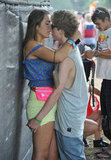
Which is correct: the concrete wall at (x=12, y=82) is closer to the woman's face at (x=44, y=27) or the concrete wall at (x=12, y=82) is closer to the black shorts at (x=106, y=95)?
the woman's face at (x=44, y=27)

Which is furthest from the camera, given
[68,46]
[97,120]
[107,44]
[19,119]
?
[97,120]

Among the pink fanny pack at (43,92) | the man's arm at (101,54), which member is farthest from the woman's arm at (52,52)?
the man's arm at (101,54)

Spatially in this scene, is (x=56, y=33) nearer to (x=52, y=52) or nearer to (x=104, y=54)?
(x=52, y=52)

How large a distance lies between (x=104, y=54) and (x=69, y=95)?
5.49 feet

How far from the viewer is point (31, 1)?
3.12 m

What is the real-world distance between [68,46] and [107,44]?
5.68ft

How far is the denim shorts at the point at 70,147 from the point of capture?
2.59 meters

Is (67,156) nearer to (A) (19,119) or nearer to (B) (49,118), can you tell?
(B) (49,118)

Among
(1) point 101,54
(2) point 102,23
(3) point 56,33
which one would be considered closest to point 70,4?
(2) point 102,23

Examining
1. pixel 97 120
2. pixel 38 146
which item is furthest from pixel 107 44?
pixel 38 146

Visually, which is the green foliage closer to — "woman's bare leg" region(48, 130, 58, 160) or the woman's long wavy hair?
the woman's long wavy hair

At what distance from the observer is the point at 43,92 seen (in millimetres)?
2629

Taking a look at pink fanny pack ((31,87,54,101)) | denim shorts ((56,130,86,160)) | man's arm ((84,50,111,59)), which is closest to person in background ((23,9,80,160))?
pink fanny pack ((31,87,54,101))

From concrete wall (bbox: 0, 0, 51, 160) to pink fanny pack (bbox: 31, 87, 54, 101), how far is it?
0.20 metres
